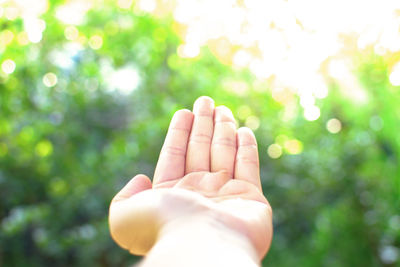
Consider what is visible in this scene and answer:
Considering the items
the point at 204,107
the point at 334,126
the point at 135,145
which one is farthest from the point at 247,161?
the point at 334,126

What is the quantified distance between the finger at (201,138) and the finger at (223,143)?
0.01 m

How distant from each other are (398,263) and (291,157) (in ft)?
2.27

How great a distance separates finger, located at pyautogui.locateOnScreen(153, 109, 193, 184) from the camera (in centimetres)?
105

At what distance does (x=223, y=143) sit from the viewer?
3.62 feet

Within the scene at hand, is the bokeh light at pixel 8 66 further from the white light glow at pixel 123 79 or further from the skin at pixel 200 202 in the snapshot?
the skin at pixel 200 202

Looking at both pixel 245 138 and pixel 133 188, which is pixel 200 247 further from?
pixel 245 138

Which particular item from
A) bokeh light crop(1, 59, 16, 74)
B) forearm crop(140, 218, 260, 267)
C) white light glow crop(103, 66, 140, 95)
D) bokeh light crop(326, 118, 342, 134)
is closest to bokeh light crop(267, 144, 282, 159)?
bokeh light crop(326, 118, 342, 134)

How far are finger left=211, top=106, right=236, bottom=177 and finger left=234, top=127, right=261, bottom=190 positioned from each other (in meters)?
0.01

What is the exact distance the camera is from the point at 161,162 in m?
1.07

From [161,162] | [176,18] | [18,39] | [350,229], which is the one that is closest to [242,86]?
[176,18]

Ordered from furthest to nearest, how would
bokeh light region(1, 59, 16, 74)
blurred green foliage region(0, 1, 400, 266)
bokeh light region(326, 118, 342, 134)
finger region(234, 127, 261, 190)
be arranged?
bokeh light region(326, 118, 342, 134) → blurred green foliage region(0, 1, 400, 266) → bokeh light region(1, 59, 16, 74) → finger region(234, 127, 261, 190)

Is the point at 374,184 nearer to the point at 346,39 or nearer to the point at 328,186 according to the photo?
the point at 328,186

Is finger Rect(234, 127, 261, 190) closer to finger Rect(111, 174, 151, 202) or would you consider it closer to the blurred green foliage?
finger Rect(111, 174, 151, 202)

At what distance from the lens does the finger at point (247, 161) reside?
3.43 ft
